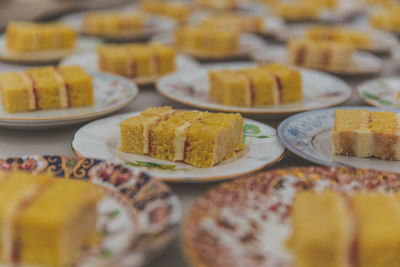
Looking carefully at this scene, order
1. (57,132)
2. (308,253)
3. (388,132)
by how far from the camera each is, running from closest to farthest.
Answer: (308,253) → (388,132) → (57,132)

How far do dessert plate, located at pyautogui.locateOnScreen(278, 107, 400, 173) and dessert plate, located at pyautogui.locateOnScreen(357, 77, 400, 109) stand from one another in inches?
10.7

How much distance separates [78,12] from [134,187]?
339 centimetres

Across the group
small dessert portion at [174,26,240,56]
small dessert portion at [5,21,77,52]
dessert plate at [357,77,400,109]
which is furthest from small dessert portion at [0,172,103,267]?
small dessert portion at [174,26,240,56]

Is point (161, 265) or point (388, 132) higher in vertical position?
point (388, 132)

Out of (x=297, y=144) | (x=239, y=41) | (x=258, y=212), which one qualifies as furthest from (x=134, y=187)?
(x=239, y=41)

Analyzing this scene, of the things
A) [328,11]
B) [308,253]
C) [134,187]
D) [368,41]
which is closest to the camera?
[308,253]

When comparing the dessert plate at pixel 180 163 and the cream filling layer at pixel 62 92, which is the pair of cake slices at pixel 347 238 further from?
the cream filling layer at pixel 62 92

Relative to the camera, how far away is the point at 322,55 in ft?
9.60

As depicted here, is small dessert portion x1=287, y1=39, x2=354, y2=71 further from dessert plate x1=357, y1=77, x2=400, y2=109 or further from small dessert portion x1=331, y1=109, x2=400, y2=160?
small dessert portion x1=331, y1=109, x2=400, y2=160

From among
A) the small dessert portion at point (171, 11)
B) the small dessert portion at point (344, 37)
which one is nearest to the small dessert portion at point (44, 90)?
the small dessert portion at point (344, 37)

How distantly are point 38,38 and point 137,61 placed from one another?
0.80m

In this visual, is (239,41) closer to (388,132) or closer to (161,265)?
(388,132)

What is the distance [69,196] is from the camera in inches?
41.4

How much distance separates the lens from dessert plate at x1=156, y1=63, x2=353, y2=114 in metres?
2.04
